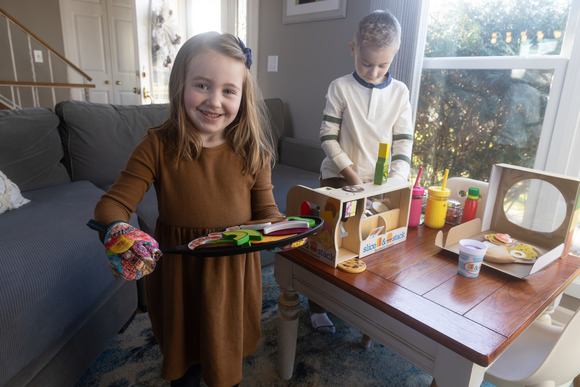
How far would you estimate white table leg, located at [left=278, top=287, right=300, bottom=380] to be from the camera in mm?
1086

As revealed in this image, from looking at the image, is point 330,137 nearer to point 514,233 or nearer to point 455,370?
point 514,233

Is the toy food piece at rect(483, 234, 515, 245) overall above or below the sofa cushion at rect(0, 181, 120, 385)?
above

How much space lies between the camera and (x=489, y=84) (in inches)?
72.8

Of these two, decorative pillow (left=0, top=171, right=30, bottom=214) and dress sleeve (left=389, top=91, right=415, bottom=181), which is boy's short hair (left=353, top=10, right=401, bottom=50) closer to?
dress sleeve (left=389, top=91, right=415, bottom=181)

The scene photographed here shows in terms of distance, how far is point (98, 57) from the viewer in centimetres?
432

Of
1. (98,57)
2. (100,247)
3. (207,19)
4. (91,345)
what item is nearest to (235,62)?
(100,247)

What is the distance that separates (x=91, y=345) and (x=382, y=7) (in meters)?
2.11

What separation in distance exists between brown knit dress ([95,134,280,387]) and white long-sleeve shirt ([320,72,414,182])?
535 millimetres

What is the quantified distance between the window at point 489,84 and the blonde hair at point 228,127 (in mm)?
1466

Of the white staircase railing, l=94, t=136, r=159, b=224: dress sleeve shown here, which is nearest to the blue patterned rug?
l=94, t=136, r=159, b=224: dress sleeve

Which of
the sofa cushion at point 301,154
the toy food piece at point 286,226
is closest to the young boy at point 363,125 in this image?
the toy food piece at point 286,226

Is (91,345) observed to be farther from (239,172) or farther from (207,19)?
(207,19)

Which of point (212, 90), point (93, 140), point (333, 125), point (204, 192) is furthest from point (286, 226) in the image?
point (93, 140)

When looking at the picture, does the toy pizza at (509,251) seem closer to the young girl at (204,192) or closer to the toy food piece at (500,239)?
the toy food piece at (500,239)
